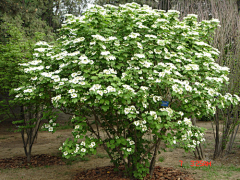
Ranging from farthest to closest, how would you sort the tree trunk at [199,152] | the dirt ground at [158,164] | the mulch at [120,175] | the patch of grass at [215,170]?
the tree trunk at [199,152] < the dirt ground at [158,164] < the patch of grass at [215,170] < the mulch at [120,175]

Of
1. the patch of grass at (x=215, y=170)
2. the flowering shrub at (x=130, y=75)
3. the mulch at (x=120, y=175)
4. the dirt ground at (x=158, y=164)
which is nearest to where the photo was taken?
the flowering shrub at (x=130, y=75)

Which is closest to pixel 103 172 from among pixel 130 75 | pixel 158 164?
pixel 158 164

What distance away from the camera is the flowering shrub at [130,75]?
2.72m

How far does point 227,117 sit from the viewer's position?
5.29 m

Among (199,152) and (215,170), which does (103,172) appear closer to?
(215,170)

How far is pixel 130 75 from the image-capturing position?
2791 millimetres

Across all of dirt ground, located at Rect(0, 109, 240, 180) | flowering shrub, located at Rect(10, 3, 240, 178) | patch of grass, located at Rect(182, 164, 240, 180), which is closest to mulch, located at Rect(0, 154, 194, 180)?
dirt ground, located at Rect(0, 109, 240, 180)

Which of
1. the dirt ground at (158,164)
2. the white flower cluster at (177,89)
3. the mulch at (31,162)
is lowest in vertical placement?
the mulch at (31,162)

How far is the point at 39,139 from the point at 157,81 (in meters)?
7.49

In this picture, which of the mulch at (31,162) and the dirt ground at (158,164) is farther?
the mulch at (31,162)

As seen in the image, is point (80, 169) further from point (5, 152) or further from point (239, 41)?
point (239, 41)

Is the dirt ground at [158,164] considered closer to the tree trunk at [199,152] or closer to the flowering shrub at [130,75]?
the tree trunk at [199,152]

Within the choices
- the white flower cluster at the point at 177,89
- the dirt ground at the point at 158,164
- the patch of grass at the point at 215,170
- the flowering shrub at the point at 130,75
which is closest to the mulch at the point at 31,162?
the dirt ground at the point at 158,164

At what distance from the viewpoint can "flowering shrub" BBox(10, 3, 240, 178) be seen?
8.91 feet
